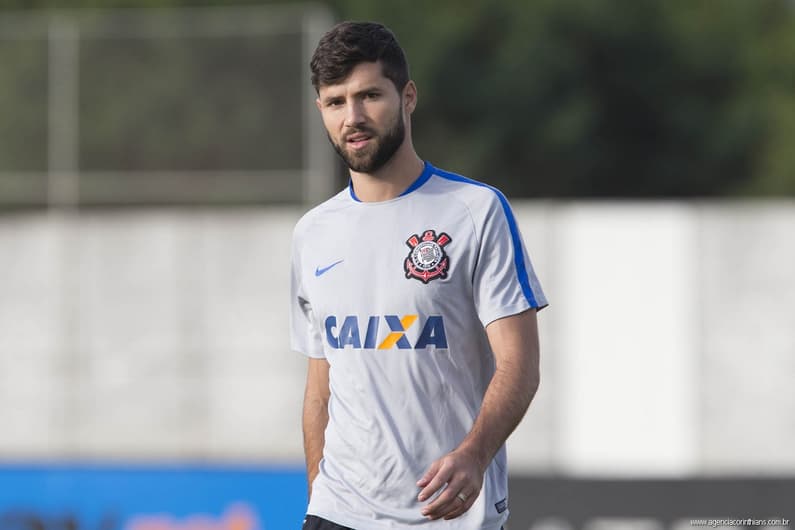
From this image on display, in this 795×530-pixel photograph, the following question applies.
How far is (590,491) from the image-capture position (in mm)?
5816

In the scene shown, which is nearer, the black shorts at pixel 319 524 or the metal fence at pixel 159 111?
the black shorts at pixel 319 524

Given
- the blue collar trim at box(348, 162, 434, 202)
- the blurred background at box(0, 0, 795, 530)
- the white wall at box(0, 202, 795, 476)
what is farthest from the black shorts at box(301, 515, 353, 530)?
the white wall at box(0, 202, 795, 476)

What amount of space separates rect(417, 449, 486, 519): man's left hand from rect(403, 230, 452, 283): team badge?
39cm

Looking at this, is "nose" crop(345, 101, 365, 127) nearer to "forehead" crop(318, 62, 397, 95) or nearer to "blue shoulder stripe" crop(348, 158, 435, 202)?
"forehead" crop(318, 62, 397, 95)

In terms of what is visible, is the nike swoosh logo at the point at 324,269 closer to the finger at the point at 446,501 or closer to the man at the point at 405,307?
the man at the point at 405,307

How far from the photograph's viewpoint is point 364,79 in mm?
2980

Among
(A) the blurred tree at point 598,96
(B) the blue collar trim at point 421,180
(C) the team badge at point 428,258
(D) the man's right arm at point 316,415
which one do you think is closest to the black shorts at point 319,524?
(D) the man's right arm at point 316,415

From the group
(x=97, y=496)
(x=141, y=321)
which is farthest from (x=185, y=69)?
(x=97, y=496)

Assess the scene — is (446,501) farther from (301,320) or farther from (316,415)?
(301,320)

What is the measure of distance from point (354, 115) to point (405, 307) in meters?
0.42

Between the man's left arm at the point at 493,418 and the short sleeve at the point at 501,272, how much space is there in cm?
3

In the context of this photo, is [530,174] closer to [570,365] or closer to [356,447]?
[570,365]

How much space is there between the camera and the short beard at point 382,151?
3025mm

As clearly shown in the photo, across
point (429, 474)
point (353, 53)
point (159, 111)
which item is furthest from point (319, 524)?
point (159, 111)
